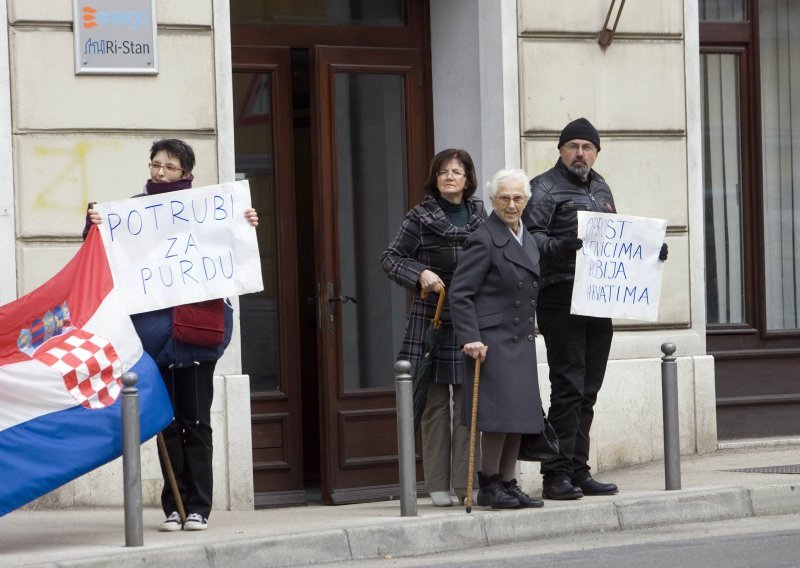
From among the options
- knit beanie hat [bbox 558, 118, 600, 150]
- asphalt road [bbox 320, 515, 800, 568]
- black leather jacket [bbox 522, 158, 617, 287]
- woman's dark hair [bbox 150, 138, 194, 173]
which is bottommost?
asphalt road [bbox 320, 515, 800, 568]

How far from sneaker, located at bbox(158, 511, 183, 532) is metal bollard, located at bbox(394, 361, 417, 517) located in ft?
3.86

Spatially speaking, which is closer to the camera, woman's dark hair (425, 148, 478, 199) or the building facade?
woman's dark hair (425, 148, 478, 199)

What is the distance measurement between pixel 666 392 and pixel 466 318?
1.46m

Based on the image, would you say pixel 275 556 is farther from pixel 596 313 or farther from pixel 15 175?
pixel 15 175

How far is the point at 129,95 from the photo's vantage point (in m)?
9.64

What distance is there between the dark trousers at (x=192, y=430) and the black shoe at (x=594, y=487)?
7.41ft

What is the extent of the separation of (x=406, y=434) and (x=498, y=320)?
78 centimetres

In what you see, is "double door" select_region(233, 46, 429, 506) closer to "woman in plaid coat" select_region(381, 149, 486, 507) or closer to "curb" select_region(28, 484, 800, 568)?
"woman in plaid coat" select_region(381, 149, 486, 507)

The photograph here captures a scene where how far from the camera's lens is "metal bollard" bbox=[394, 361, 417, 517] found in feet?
26.5

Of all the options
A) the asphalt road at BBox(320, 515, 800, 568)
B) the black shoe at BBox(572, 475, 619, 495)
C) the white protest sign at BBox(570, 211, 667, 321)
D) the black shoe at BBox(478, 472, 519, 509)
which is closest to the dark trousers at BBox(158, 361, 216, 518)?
the asphalt road at BBox(320, 515, 800, 568)

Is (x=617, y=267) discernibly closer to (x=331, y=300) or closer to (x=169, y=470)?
(x=331, y=300)

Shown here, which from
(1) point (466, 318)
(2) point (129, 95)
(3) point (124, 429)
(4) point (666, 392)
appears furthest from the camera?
(2) point (129, 95)

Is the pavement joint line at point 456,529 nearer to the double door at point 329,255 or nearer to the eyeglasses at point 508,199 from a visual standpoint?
the eyeglasses at point 508,199

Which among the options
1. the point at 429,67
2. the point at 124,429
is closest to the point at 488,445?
the point at 124,429
